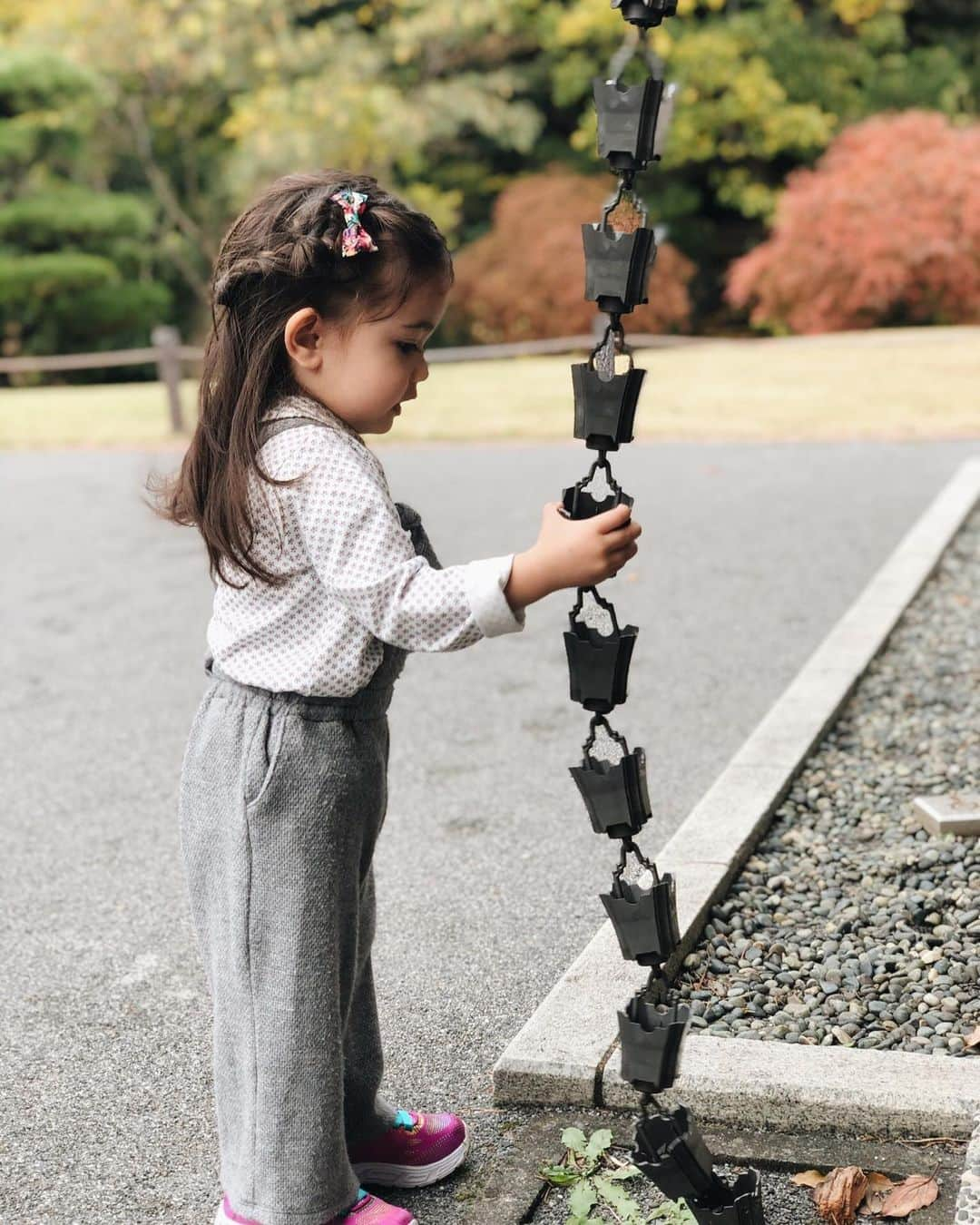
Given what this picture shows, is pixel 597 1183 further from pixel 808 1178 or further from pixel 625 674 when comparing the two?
pixel 625 674

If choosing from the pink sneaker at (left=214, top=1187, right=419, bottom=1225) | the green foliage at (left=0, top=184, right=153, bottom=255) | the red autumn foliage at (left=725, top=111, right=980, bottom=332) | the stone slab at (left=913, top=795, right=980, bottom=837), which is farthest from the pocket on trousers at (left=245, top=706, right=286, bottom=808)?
the green foliage at (left=0, top=184, right=153, bottom=255)

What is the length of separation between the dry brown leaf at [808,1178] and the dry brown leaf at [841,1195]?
0.09 feet

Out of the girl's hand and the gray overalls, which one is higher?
the girl's hand

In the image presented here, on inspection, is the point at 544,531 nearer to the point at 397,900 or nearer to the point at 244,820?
the point at 244,820

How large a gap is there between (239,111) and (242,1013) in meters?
21.3

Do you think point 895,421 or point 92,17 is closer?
point 895,421

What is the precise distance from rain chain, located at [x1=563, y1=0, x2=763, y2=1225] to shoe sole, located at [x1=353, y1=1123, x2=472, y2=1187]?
0.48m

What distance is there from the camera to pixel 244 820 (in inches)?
73.6

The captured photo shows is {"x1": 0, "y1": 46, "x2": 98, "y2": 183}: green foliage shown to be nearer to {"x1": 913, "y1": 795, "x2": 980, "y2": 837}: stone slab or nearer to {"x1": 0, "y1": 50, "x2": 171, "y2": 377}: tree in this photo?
{"x1": 0, "y1": 50, "x2": 171, "y2": 377}: tree

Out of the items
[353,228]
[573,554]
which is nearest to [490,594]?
[573,554]

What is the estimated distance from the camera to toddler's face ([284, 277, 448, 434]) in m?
1.85

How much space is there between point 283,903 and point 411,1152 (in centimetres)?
58

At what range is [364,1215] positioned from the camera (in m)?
2.01

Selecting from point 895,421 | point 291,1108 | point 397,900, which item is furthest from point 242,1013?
point 895,421
